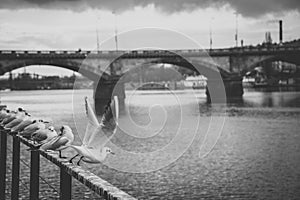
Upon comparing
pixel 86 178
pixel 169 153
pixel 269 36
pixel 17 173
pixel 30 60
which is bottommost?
pixel 169 153

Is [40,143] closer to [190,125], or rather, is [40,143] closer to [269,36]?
[190,125]

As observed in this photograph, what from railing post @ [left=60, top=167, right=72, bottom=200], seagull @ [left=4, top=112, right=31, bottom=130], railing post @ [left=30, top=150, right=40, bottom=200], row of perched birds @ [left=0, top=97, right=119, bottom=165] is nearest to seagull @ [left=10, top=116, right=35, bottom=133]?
row of perched birds @ [left=0, top=97, right=119, bottom=165]

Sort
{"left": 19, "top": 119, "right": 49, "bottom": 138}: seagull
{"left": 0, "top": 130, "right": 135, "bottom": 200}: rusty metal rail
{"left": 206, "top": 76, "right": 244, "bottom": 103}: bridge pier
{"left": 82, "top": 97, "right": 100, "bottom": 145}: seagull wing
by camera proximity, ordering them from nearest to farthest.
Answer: {"left": 0, "top": 130, "right": 135, "bottom": 200}: rusty metal rail, {"left": 82, "top": 97, "right": 100, "bottom": 145}: seagull wing, {"left": 19, "top": 119, "right": 49, "bottom": 138}: seagull, {"left": 206, "top": 76, "right": 244, "bottom": 103}: bridge pier

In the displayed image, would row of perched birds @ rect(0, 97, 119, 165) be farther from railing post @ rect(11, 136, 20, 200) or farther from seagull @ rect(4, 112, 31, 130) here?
railing post @ rect(11, 136, 20, 200)

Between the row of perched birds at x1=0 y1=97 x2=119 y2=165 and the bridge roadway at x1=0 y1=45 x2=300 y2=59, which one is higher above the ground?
the bridge roadway at x1=0 y1=45 x2=300 y2=59

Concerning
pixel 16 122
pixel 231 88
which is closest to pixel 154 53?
pixel 231 88

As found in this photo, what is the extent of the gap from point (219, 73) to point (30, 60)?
25969 mm

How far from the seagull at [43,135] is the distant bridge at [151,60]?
184ft

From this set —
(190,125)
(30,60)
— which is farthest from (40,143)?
(30,60)

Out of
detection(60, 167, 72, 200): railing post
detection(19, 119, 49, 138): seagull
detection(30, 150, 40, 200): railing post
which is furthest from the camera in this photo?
detection(19, 119, 49, 138): seagull

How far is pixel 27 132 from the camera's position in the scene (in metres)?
4.39

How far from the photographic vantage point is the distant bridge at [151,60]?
195 feet

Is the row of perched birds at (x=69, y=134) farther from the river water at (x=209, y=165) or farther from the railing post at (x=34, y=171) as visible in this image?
the river water at (x=209, y=165)

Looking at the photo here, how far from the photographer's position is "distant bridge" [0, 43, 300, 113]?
195 ft
